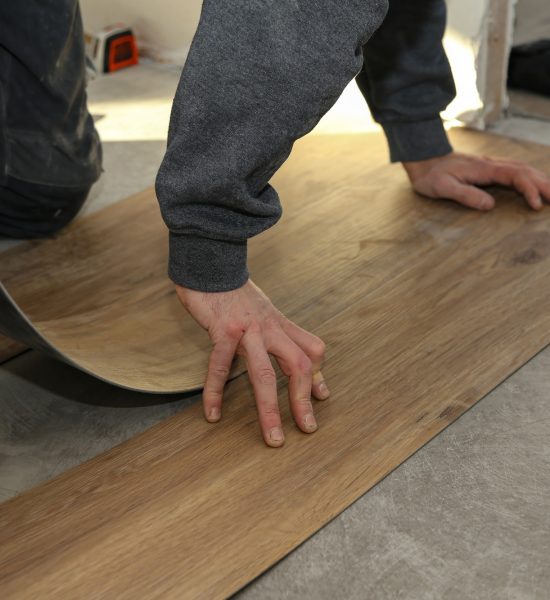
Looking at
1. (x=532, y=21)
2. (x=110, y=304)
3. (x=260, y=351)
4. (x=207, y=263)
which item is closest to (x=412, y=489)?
(x=260, y=351)

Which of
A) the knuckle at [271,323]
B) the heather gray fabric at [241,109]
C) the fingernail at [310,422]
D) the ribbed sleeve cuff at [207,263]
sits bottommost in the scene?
the fingernail at [310,422]

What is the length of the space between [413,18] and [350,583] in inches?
55.0

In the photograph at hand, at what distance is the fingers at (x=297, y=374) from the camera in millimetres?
1381

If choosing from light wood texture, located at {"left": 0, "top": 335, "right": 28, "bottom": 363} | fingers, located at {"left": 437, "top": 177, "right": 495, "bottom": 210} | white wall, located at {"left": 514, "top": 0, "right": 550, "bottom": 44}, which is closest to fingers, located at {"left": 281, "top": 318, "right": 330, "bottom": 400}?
light wood texture, located at {"left": 0, "top": 335, "right": 28, "bottom": 363}

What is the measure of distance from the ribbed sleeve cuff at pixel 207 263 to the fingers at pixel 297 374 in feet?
0.38

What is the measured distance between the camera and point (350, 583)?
1.13 metres

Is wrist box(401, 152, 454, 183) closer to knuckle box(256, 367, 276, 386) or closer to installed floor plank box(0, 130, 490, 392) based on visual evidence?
installed floor plank box(0, 130, 490, 392)

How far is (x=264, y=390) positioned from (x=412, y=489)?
0.92 feet

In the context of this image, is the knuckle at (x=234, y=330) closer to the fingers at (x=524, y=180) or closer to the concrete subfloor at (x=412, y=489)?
the concrete subfloor at (x=412, y=489)

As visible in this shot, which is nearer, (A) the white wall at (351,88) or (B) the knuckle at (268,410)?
(B) the knuckle at (268,410)

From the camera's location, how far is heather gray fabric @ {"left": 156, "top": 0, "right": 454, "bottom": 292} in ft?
3.85

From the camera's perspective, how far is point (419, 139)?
210 centimetres

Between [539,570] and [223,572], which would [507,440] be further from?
[223,572]

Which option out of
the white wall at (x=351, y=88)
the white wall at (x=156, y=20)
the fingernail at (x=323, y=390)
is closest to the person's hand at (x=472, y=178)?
the white wall at (x=351, y=88)
